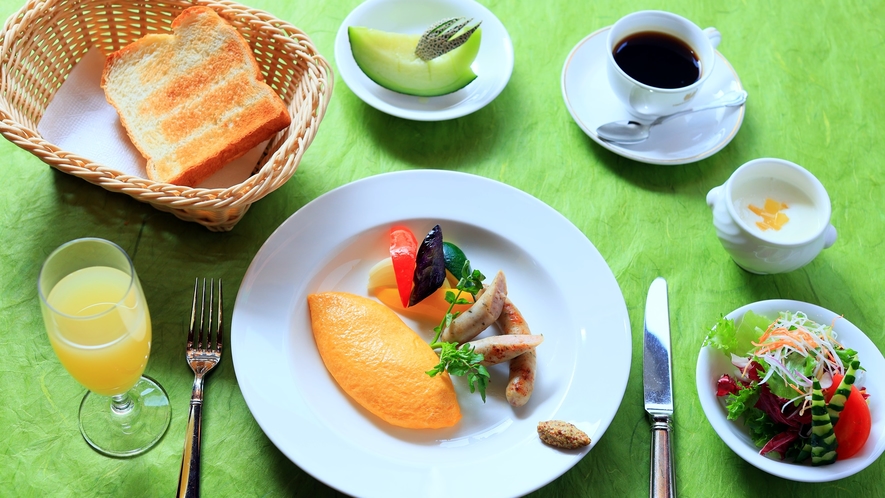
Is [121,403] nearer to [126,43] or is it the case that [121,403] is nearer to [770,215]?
[126,43]

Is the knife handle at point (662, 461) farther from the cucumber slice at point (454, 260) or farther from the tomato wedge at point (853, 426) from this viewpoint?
the cucumber slice at point (454, 260)

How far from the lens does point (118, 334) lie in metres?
1.16

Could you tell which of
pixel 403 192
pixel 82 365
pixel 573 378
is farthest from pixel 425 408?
pixel 82 365

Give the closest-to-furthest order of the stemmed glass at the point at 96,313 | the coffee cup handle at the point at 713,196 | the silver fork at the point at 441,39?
the stemmed glass at the point at 96,313
the coffee cup handle at the point at 713,196
the silver fork at the point at 441,39

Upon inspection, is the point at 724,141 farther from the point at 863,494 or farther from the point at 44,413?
the point at 44,413

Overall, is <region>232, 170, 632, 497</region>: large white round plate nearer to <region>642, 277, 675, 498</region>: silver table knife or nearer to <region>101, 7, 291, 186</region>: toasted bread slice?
<region>642, 277, 675, 498</region>: silver table knife

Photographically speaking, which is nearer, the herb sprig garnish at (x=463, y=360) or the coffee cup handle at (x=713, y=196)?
the herb sprig garnish at (x=463, y=360)

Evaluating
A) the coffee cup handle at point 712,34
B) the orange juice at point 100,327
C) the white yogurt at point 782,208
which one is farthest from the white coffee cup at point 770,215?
the orange juice at point 100,327

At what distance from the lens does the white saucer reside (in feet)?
6.02

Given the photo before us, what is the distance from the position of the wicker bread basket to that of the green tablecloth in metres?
0.18

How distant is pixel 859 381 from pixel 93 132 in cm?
179

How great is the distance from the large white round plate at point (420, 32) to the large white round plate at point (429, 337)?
10.6 inches

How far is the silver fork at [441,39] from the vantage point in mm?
1816

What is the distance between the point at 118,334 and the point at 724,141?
1.51 m
